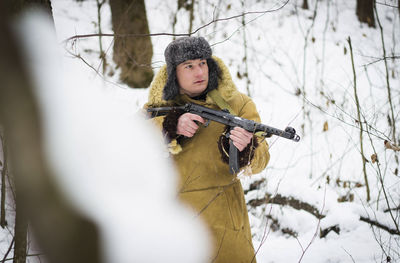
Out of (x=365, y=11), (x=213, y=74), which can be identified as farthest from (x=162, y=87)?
(x=365, y=11)

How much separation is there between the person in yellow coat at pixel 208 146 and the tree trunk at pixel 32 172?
38.2 inches

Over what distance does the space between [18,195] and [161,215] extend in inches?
35.3

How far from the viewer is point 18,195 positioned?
0.68 metres

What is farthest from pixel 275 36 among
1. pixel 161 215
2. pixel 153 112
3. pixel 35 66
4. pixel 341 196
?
pixel 35 66

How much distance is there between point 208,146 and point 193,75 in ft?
1.51

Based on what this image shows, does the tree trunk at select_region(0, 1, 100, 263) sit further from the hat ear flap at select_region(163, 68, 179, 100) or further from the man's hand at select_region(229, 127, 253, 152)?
the hat ear flap at select_region(163, 68, 179, 100)

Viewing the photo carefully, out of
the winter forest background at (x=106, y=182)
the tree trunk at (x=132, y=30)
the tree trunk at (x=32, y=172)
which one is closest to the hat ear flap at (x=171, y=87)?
the winter forest background at (x=106, y=182)

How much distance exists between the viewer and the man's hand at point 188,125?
1.68 m

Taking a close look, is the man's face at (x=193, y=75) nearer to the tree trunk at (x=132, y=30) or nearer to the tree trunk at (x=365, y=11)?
the tree trunk at (x=132, y=30)

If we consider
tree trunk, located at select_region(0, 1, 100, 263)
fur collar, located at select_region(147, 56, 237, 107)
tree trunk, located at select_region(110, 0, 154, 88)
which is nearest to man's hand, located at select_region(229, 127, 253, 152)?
fur collar, located at select_region(147, 56, 237, 107)

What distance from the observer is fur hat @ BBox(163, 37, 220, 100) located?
178cm

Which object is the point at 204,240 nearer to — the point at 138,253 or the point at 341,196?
the point at 138,253

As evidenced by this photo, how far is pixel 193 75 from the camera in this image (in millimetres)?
1800

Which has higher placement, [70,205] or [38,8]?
[38,8]
